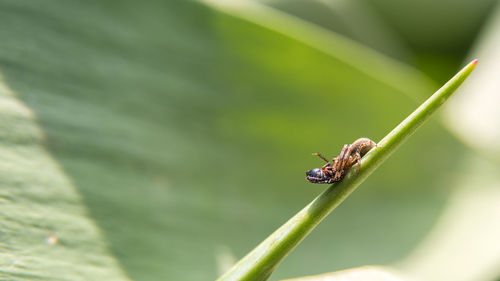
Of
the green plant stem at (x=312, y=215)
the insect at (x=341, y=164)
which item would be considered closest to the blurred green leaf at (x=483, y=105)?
the insect at (x=341, y=164)

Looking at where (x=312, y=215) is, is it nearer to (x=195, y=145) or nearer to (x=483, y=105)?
(x=195, y=145)

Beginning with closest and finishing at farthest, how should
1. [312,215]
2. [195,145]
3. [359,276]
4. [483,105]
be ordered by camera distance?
[312,215], [359,276], [195,145], [483,105]

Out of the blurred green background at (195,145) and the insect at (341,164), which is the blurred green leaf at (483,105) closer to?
the blurred green background at (195,145)

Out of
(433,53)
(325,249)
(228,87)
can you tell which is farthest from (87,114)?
(433,53)

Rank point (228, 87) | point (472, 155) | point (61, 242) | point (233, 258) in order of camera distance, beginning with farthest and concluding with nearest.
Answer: point (472, 155), point (228, 87), point (233, 258), point (61, 242)

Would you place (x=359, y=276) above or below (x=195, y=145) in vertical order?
below

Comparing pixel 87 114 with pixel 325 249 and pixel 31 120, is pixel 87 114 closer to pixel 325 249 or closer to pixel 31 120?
pixel 31 120

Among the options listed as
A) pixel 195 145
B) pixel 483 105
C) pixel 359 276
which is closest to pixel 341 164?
pixel 359 276
